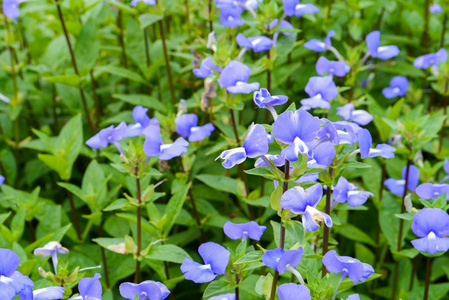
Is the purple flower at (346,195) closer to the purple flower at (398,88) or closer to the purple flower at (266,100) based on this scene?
the purple flower at (266,100)

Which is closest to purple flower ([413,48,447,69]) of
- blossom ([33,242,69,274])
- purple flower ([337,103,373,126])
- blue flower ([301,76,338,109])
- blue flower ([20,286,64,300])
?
purple flower ([337,103,373,126])

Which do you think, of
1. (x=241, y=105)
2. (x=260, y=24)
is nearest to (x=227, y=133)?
(x=241, y=105)

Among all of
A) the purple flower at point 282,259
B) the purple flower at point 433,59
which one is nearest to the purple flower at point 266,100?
the purple flower at point 282,259

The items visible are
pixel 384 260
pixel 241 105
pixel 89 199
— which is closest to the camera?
pixel 241 105

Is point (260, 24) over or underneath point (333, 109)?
over

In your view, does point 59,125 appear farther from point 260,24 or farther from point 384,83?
point 384,83

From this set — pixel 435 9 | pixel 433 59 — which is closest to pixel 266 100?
pixel 433 59

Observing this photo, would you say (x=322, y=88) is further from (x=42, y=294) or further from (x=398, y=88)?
(x=42, y=294)

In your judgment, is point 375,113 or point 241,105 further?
point 375,113
